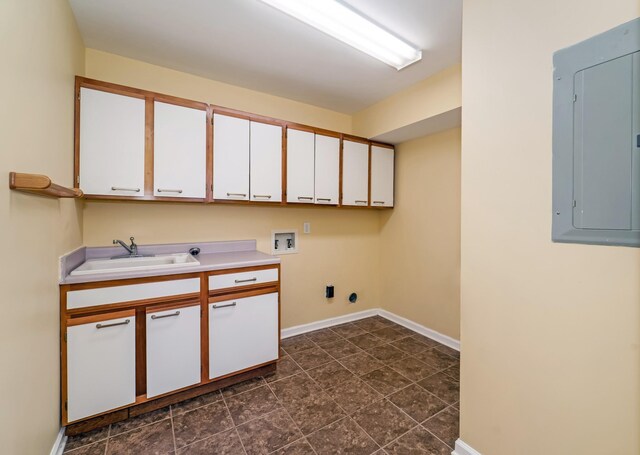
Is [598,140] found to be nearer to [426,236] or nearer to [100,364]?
[426,236]

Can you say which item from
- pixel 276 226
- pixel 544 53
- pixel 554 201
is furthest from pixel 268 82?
pixel 554 201

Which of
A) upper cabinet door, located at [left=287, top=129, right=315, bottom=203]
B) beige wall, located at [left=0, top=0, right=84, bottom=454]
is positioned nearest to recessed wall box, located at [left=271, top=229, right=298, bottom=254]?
upper cabinet door, located at [left=287, top=129, right=315, bottom=203]

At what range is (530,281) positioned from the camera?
115cm

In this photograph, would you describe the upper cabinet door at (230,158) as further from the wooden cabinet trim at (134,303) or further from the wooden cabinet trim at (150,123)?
the wooden cabinet trim at (134,303)

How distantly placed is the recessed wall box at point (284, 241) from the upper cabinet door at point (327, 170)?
19.9 inches

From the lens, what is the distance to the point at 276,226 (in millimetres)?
2812

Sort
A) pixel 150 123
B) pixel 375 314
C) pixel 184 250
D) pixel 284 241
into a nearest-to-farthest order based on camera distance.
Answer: pixel 150 123 → pixel 184 250 → pixel 284 241 → pixel 375 314

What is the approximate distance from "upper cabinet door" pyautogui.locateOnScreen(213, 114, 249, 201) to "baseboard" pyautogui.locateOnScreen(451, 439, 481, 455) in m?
2.14

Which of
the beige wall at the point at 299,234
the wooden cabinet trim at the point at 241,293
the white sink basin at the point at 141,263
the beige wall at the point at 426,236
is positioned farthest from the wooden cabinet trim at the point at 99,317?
the beige wall at the point at 426,236

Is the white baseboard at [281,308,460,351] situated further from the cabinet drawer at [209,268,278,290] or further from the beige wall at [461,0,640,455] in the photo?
the beige wall at [461,0,640,455]

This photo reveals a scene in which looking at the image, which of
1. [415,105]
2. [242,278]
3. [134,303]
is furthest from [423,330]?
[134,303]

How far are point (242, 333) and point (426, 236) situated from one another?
2.11 metres

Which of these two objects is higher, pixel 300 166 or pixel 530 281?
pixel 300 166

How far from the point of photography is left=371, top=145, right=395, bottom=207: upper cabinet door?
306cm
